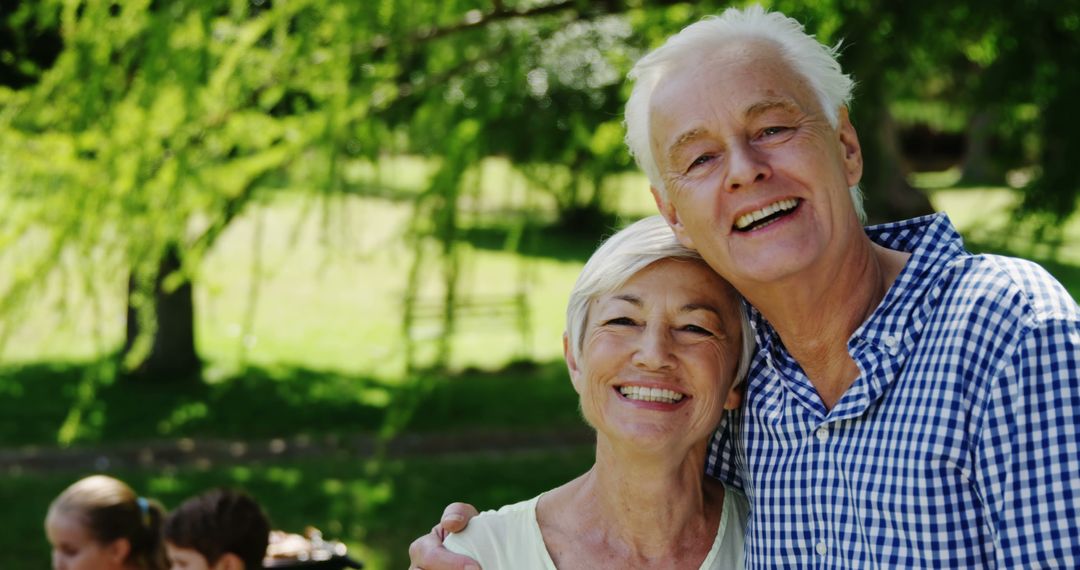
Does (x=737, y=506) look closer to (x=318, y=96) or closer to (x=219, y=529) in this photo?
(x=219, y=529)

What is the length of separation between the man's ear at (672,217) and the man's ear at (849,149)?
274 mm

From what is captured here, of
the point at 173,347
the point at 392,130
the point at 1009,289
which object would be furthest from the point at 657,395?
the point at 173,347

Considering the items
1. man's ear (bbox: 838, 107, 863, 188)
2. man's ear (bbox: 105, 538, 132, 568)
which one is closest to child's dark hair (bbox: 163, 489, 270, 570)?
man's ear (bbox: 105, 538, 132, 568)

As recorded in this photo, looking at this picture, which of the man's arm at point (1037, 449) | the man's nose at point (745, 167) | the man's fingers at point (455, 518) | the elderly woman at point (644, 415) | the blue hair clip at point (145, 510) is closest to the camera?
the man's arm at point (1037, 449)

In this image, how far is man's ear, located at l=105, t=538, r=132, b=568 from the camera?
4242mm

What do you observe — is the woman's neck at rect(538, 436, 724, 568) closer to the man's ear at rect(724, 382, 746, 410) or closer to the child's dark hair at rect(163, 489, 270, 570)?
the man's ear at rect(724, 382, 746, 410)

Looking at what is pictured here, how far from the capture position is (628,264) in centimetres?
217

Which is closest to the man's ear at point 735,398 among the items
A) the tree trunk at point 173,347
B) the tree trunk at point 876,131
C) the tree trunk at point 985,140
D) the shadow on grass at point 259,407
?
the tree trunk at point 876,131

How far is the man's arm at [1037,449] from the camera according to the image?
152 centimetres

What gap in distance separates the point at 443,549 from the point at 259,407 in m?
8.29

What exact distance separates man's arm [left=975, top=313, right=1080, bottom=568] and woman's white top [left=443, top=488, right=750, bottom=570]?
661 mm

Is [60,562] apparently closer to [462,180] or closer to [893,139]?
[462,180]

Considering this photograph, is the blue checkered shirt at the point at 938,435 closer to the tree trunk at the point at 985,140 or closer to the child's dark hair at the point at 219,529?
the child's dark hair at the point at 219,529

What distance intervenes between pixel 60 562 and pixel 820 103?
333 centimetres
